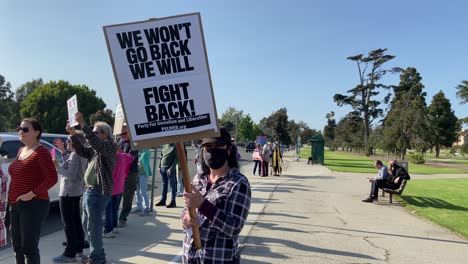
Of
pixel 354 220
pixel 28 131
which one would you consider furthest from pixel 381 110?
pixel 28 131

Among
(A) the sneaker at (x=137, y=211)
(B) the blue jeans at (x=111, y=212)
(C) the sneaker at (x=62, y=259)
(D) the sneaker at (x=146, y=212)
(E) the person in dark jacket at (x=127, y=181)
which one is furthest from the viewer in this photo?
(A) the sneaker at (x=137, y=211)

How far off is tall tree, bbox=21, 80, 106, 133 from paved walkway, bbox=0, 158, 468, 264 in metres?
51.2

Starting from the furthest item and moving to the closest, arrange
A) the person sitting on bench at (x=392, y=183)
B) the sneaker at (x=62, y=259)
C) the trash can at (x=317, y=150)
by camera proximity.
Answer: the trash can at (x=317, y=150) → the person sitting on bench at (x=392, y=183) → the sneaker at (x=62, y=259)

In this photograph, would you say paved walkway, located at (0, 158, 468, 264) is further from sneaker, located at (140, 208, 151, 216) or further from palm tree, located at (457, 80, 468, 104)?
palm tree, located at (457, 80, 468, 104)

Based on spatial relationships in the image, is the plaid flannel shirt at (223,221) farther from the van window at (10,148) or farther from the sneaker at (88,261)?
the van window at (10,148)

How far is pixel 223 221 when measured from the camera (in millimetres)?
2666

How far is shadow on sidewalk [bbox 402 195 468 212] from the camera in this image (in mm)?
11770

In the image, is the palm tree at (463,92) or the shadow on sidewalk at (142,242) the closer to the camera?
the shadow on sidewalk at (142,242)

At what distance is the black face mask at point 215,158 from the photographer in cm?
291

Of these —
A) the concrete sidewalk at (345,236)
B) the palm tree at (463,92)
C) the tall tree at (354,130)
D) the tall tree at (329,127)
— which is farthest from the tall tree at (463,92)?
the tall tree at (329,127)

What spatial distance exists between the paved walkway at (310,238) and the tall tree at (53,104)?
51.2 m

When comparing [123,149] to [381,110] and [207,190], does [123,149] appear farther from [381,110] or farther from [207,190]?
[381,110]

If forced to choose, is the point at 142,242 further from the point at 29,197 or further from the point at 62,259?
the point at 29,197

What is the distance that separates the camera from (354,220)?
9508mm
